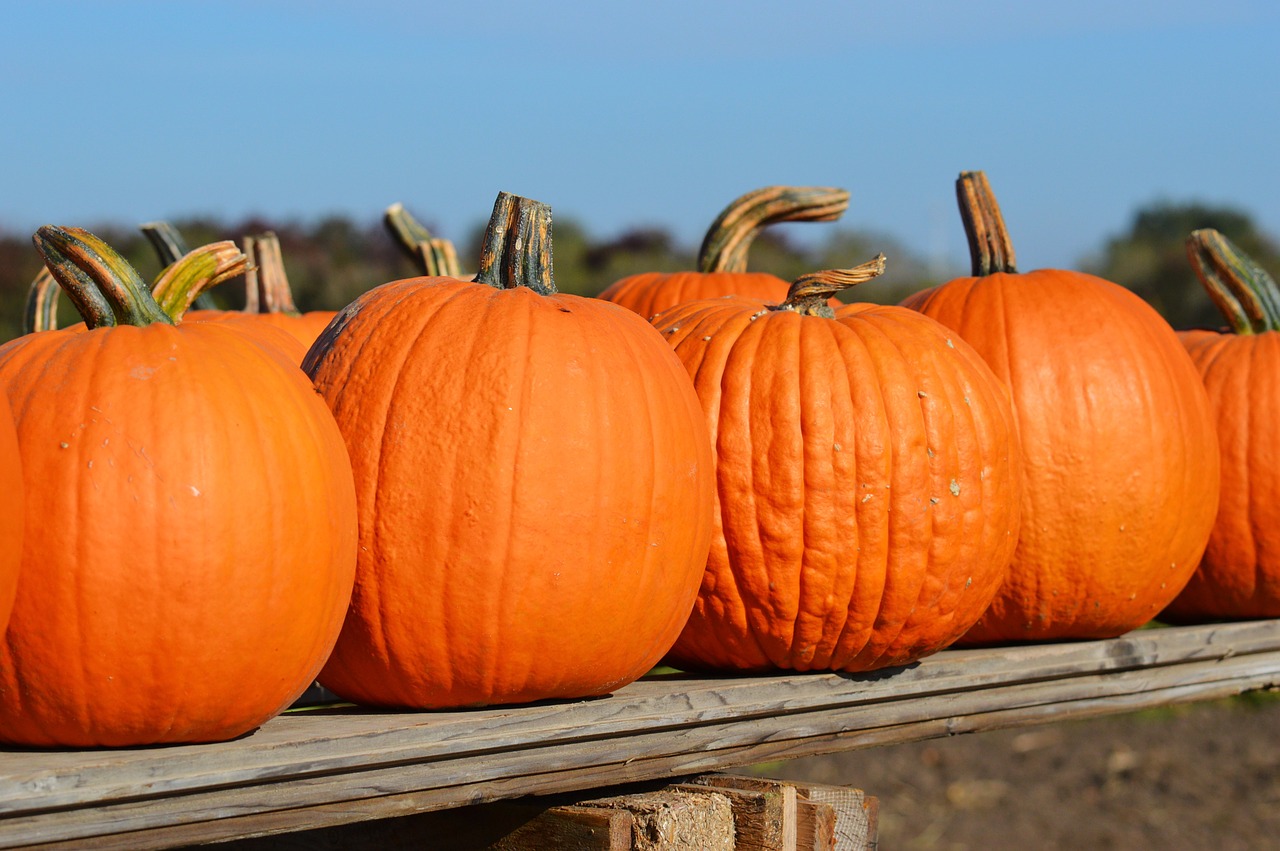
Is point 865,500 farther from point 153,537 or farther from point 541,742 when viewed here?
point 153,537

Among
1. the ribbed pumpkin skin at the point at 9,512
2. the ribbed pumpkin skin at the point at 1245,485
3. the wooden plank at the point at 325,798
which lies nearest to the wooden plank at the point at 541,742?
the wooden plank at the point at 325,798

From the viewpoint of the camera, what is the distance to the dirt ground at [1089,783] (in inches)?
240

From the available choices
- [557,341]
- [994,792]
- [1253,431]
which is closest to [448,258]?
[557,341]

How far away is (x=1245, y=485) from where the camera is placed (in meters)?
3.32

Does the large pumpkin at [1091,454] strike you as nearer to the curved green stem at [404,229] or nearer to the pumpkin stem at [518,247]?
the pumpkin stem at [518,247]

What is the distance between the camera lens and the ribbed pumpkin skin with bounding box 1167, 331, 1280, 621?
3.32 meters

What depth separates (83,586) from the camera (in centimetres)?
172

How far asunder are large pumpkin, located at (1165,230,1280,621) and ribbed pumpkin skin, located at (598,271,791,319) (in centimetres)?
114

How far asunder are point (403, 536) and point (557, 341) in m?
0.39

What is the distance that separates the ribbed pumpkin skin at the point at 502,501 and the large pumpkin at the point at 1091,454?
102 cm

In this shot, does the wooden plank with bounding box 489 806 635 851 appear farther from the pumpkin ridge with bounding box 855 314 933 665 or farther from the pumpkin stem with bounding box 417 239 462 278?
the pumpkin stem with bounding box 417 239 462 278

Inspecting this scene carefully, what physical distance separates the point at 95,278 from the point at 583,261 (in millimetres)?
12325

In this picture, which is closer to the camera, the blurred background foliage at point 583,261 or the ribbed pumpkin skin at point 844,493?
the ribbed pumpkin skin at point 844,493

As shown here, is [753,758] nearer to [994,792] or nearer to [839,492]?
[839,492]
